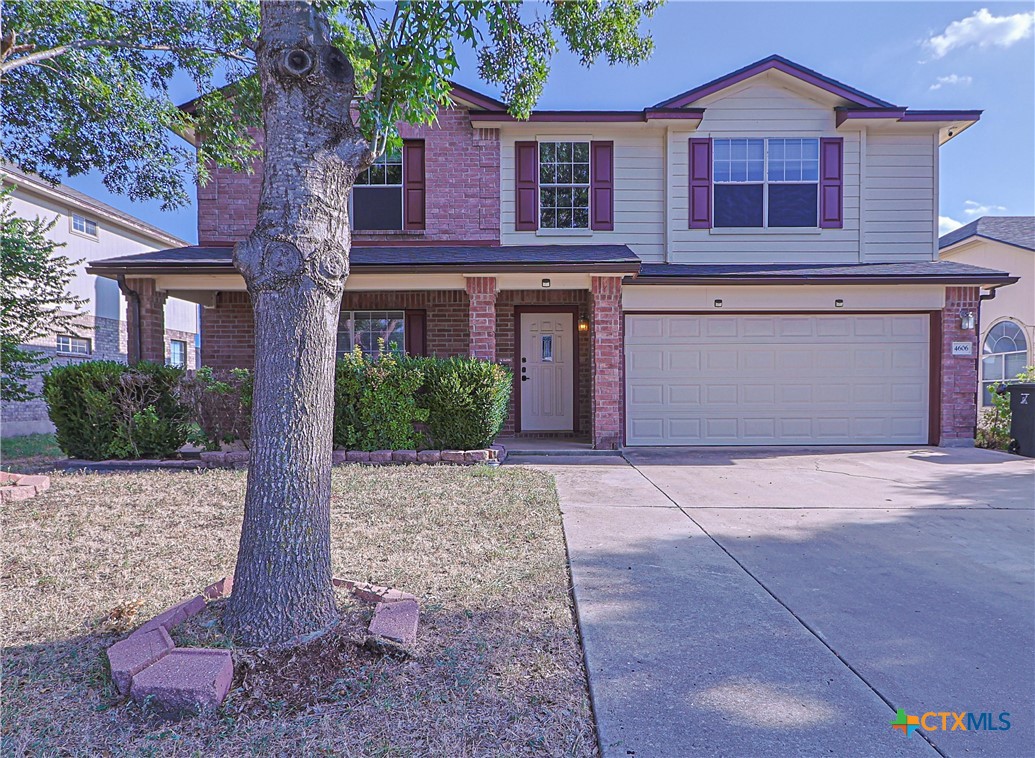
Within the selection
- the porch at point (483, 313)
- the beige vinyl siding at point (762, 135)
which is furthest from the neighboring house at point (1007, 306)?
the porch at point (483, 313)

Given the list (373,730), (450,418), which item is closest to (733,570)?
(373,730)

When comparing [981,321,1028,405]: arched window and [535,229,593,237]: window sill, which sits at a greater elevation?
[535,229,593,237]: window sill

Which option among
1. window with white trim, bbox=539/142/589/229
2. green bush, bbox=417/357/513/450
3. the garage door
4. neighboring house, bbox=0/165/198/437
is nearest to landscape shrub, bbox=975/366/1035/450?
the garage door

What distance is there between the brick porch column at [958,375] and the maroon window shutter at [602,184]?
5829 millimetres

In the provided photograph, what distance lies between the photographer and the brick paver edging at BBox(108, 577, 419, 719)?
2262 mm

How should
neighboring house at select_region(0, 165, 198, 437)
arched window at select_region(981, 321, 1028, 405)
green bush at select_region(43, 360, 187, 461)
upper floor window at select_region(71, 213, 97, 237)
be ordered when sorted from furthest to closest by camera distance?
arched window at select_region(981, 321, 1028, 405)
upper floor window at select_region(71, 213, 97, 237)
neighboring house at select_region(0, 165, 198, 437)
green bush at select_region(43, 360, 187, 461)

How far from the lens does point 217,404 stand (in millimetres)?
7895

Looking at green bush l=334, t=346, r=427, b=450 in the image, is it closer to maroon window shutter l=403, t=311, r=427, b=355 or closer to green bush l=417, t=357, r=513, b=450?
green bush l=417, t=357, r=513, b=450

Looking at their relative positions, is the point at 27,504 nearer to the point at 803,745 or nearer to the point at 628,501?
the point at 628,501

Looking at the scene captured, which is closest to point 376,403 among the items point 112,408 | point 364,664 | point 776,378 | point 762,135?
point 112,408

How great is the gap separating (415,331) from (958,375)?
949 centimetres

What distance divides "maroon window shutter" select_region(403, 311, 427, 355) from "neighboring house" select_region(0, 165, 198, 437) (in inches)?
213

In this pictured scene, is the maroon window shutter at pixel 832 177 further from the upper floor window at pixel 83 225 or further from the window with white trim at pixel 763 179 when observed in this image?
the upper floor window at pixel 83 225

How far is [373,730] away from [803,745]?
1.64m
